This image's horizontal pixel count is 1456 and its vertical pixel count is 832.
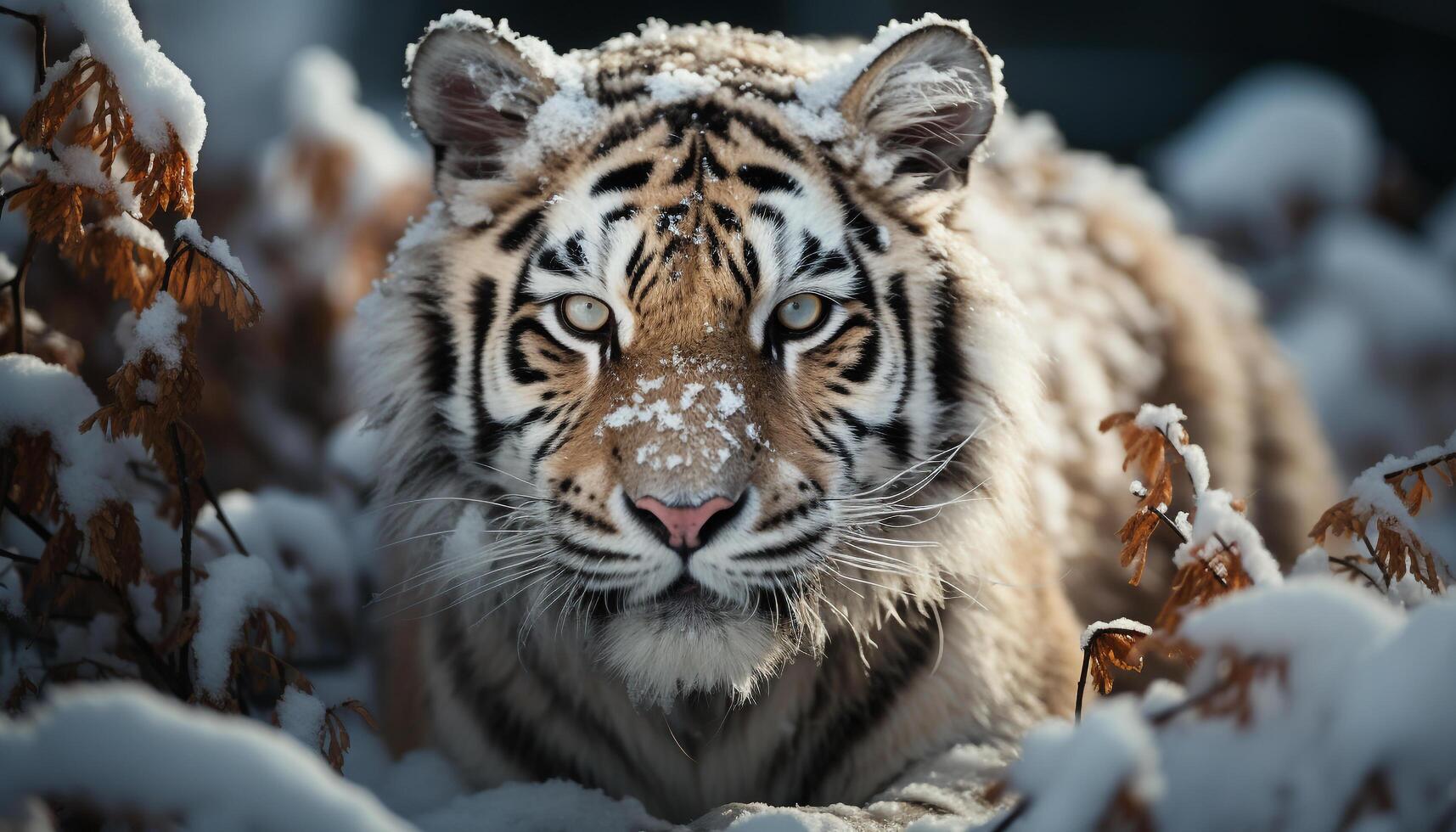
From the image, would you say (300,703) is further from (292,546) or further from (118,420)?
(292,546)

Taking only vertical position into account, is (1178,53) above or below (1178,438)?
A: above

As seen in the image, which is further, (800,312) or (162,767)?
(800,312)

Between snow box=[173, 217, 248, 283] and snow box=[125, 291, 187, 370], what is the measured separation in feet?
0.22

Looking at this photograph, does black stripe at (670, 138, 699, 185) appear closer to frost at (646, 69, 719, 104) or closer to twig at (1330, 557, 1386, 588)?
frost at (646, 69, 719, 104)

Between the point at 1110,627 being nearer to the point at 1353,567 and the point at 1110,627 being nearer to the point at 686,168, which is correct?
the point at 1353,567

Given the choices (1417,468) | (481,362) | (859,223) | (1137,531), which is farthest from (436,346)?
(1417,468)

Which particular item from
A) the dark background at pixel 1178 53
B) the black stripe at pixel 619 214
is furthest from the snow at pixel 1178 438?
the dark background at pixel 1178 53

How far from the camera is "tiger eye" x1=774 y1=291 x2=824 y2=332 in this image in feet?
3.62

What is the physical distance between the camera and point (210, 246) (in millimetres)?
994

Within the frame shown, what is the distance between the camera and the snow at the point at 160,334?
0.99 m

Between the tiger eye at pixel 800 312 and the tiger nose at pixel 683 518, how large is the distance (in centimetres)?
23

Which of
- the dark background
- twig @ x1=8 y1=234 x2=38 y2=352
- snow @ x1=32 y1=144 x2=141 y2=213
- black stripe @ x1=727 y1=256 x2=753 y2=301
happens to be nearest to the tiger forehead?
black stripe @ x1=727 y1=256 x2=753 y2=301

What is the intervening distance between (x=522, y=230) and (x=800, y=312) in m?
0.33

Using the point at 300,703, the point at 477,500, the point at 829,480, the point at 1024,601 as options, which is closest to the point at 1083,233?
the point at 1024,601
